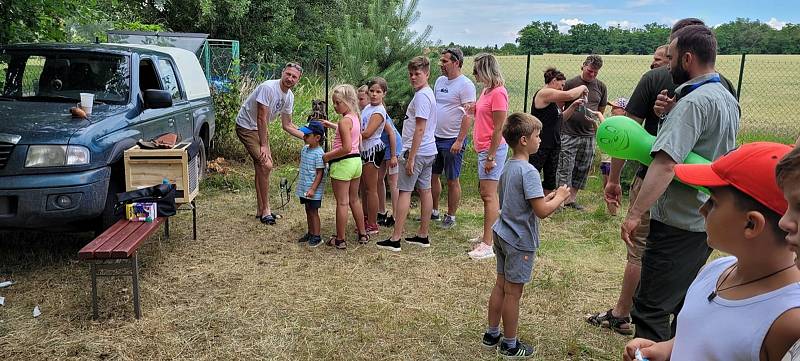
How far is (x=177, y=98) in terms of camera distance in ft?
20.8

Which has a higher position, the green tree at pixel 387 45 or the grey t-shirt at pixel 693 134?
the green tree at pixel 387 45

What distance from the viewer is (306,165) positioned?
5262 millimetres

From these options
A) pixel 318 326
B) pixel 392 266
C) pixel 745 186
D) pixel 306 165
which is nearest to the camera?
pixel 745 186

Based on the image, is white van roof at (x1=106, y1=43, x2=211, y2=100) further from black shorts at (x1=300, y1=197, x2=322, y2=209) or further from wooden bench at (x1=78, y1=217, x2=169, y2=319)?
wooden bench at (x1=78, y1=217, x2=169, y2=319)

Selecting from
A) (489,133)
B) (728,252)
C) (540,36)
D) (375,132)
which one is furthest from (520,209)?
(540,36)

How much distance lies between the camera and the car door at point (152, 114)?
16.7 ft

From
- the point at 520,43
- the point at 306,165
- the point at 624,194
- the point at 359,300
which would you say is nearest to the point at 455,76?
the point at 306,165

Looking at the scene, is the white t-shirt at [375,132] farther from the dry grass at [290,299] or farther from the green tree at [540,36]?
the green tree at [540,36]

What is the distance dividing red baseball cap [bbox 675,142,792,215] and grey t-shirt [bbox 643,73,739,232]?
1103 millimetres

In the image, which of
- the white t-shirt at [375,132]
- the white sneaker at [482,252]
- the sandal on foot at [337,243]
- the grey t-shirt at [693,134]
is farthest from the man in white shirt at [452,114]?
the grey t-shirt at [693,134]

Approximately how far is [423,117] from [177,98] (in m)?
3.04

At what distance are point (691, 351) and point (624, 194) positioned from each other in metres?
6.60

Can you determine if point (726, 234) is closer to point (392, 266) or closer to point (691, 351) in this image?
point (691, 351)

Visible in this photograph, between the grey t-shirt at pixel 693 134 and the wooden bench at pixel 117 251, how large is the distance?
125 inches
